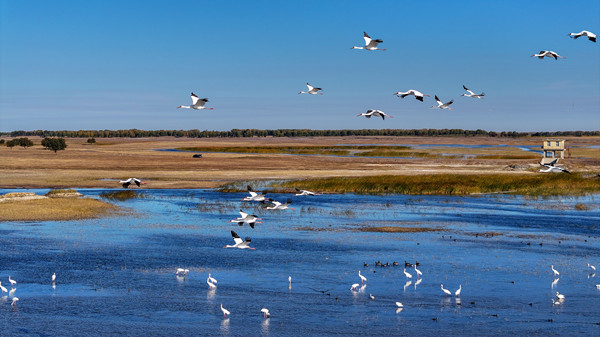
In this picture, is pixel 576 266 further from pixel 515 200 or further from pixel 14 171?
pixel 14 171

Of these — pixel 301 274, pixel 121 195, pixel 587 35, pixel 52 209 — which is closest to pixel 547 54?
pixel 587 35

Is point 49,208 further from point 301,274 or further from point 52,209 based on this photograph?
point 301,274

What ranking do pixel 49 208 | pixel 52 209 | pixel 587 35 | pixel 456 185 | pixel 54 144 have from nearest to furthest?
pixel 587 35 < pixel 52 209 < pixel 49 208 < pixel 456 185 < pixel 54 144

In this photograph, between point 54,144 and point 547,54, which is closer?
point 547,54

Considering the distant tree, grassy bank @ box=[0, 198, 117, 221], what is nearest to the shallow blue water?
grassy bank @ box=[0, 198, 117, 221]

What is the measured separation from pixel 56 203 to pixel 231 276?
860 inches

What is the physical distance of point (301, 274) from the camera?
23844mm

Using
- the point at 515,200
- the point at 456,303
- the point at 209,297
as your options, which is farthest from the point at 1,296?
the point at 515,200

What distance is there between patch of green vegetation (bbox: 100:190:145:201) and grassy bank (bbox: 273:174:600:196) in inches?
430

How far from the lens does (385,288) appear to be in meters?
22.0

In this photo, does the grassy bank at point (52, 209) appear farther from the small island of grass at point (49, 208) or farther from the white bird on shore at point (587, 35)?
the white bird on shore at point (587, 35)

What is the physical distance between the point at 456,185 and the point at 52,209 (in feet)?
99.6

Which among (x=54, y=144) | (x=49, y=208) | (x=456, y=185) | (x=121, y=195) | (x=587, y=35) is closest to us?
(x=587, y=35)

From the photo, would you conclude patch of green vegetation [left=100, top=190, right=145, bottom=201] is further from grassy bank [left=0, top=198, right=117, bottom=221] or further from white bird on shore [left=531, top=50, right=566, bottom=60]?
white bird on shore [left=531, top=50, right=566, bottom=60]
